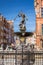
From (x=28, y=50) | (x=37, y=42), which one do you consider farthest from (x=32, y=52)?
(x=37, y=42)

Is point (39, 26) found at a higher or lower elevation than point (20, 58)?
higher

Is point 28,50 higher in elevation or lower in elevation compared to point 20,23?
lower

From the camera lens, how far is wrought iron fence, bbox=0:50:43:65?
65.0 ft

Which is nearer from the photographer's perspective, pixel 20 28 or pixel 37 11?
pixel 20 28

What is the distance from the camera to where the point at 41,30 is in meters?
44.3

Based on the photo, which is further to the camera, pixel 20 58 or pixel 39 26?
pixel 39 26

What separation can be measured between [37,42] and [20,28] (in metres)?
25.1

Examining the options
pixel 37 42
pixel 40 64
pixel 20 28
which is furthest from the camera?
pixel 37 42

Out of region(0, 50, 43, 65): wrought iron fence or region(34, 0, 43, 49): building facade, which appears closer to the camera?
region(0, 50, 43, 65): wrought iron fence

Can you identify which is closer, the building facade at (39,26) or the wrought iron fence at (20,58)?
the wrought iron fence at (20,58)

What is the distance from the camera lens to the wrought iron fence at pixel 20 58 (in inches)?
780

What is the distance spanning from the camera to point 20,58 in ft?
66.7

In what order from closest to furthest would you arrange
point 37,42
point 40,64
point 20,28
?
point 20,28, point 40,64, point 37,42

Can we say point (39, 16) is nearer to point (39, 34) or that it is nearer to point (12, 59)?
point (39, 34)
